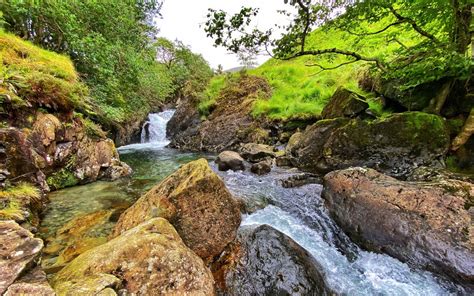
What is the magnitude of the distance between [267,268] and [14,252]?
2756mm

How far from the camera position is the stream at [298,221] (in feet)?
10.6

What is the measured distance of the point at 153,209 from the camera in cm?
380

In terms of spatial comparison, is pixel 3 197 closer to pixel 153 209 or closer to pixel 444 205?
pixel 153 209

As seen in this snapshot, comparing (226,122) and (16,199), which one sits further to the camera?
(226,122)

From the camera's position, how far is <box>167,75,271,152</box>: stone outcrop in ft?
45.1

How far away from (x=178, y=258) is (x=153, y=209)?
1266 mm

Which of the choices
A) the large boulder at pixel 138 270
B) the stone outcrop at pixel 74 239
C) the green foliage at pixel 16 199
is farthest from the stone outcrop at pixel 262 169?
the green foliage at pixel 16 199

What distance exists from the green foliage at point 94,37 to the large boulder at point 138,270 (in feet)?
21.5

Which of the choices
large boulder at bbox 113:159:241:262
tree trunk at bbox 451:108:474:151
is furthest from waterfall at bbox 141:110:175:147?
tree trunk at bbox 451:108:474:151

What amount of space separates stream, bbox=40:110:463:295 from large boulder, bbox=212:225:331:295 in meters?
0.44

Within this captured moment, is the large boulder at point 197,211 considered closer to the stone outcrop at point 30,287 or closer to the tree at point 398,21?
the stone outcrop at point 30,287

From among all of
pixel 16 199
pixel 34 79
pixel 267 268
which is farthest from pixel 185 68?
pixel 267 268

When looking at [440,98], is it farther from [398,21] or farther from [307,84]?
[307,84]

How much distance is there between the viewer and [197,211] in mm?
3793
